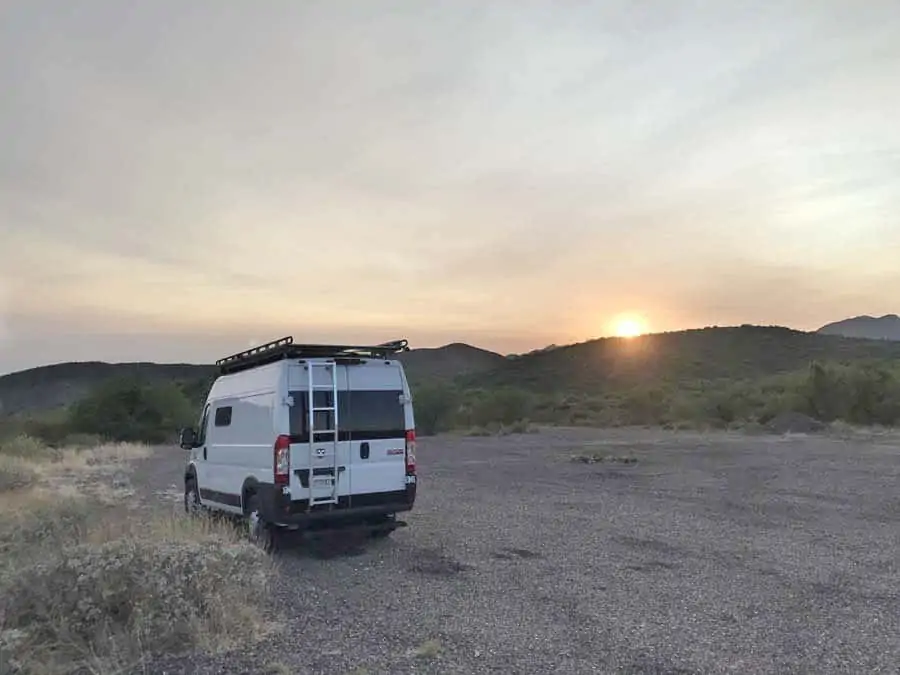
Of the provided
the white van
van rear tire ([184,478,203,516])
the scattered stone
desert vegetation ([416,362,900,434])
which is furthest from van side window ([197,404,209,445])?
desert vegetation ([416,362,900,434])

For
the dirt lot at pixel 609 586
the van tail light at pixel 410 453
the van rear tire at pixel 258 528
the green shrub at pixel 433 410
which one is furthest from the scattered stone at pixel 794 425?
the van rear tire at pixel 258 528

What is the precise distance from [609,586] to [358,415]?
4005mm

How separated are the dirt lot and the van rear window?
1619mm

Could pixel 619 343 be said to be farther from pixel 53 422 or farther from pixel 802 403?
pixel 53 422

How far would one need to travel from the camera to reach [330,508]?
10.6 metres

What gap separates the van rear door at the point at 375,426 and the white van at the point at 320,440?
14mm

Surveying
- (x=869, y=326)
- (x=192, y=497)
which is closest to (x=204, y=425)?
(x=192, y=497)

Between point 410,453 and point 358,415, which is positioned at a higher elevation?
point 358,415

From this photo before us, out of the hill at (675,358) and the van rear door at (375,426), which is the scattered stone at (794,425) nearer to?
the van rear door at (375,426)

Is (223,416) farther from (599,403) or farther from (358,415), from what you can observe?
(599,403)

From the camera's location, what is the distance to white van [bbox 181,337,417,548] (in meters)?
10.4

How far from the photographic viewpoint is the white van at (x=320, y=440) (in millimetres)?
10391

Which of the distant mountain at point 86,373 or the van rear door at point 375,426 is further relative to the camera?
the distant mountain at point 86,373

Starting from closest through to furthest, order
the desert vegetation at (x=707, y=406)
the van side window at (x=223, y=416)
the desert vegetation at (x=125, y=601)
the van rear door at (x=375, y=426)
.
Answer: the desert vegetation at (x=125, y=601), the van rear door at (x=375, y=426), the van side window at (x=223, y=416), the desert vegetation at (x=707, y=406)
